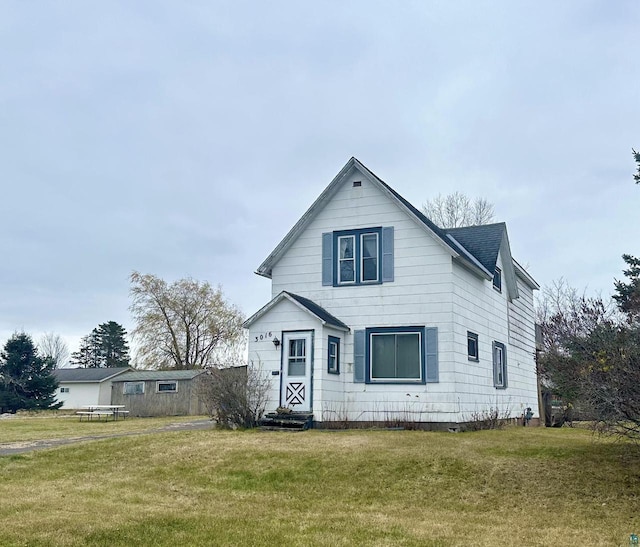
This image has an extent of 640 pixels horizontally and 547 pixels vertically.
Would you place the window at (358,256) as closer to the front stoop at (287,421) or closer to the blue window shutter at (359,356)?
the blue window shutter at (359,356)

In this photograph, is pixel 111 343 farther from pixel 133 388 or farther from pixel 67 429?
pixel 67 429

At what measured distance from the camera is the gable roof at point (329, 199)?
17.3 metres

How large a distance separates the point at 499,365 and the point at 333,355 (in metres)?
7.14

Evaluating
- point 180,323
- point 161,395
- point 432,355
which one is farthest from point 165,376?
point 432,355

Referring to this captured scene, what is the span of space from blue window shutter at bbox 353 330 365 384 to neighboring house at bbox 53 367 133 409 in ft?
116

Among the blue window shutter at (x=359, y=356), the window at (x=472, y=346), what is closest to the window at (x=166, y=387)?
the blue window shutter at (x=359, y=356)

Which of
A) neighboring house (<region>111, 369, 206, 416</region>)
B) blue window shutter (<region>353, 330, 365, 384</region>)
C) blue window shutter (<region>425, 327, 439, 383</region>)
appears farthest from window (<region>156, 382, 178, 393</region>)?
blue window shutter (<region>425, 327, 439, 383</region>)

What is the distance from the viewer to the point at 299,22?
48.8 ft

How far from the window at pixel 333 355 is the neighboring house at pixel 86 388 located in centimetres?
3508

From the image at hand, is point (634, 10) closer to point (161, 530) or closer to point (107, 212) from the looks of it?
point (161, 530)

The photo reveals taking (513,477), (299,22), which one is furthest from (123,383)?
(513,477)

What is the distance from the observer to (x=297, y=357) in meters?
17.1

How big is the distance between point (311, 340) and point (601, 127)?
36.2ft

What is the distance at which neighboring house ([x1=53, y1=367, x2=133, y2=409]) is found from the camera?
1892 inches
